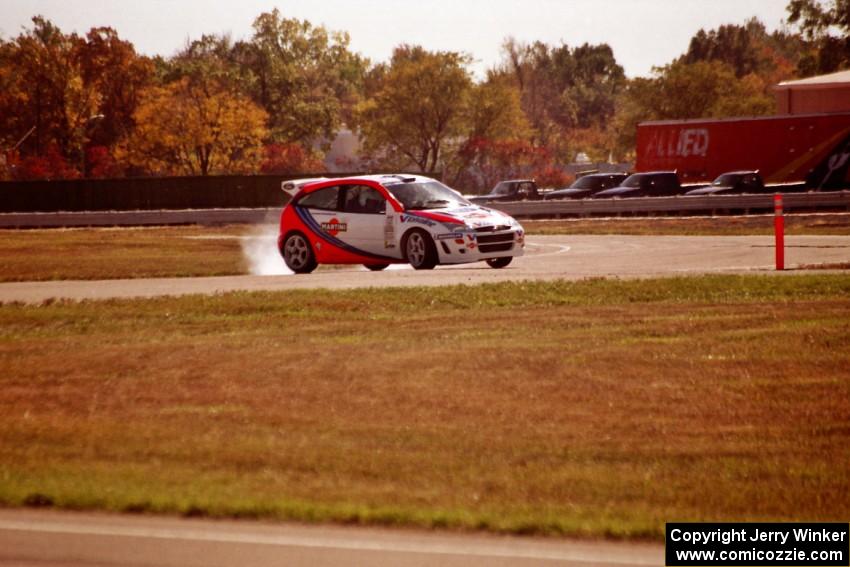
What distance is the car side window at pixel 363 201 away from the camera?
20875mm

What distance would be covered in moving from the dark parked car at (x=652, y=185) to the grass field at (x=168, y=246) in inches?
303

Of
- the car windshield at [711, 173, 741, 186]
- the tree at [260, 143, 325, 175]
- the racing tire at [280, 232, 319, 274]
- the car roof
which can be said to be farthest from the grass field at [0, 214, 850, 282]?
the tree at [260, 143, 325, 175]

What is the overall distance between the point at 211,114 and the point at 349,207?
67.7 m

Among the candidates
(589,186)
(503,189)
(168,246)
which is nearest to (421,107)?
(503,189)

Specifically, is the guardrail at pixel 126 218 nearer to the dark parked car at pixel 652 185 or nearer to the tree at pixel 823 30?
the dark parked car at pixel 652 185

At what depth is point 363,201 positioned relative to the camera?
21.1 metres

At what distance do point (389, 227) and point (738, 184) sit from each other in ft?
95.7

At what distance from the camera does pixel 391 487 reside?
22.6ft

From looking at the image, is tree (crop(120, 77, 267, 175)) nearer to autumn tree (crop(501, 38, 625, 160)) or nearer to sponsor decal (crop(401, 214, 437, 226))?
autumn tree (crop(501, 38, 625, 160))

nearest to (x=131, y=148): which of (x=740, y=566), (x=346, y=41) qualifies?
(x=346, y=41)

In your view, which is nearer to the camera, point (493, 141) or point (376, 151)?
point (493, 141)

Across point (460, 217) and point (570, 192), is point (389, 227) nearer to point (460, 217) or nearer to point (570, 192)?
point (460, 217)

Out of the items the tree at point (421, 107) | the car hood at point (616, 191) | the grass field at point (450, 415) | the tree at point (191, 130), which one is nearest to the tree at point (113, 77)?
the tree at point (191, 130)

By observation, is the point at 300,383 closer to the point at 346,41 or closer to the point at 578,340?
the point at 578,340
